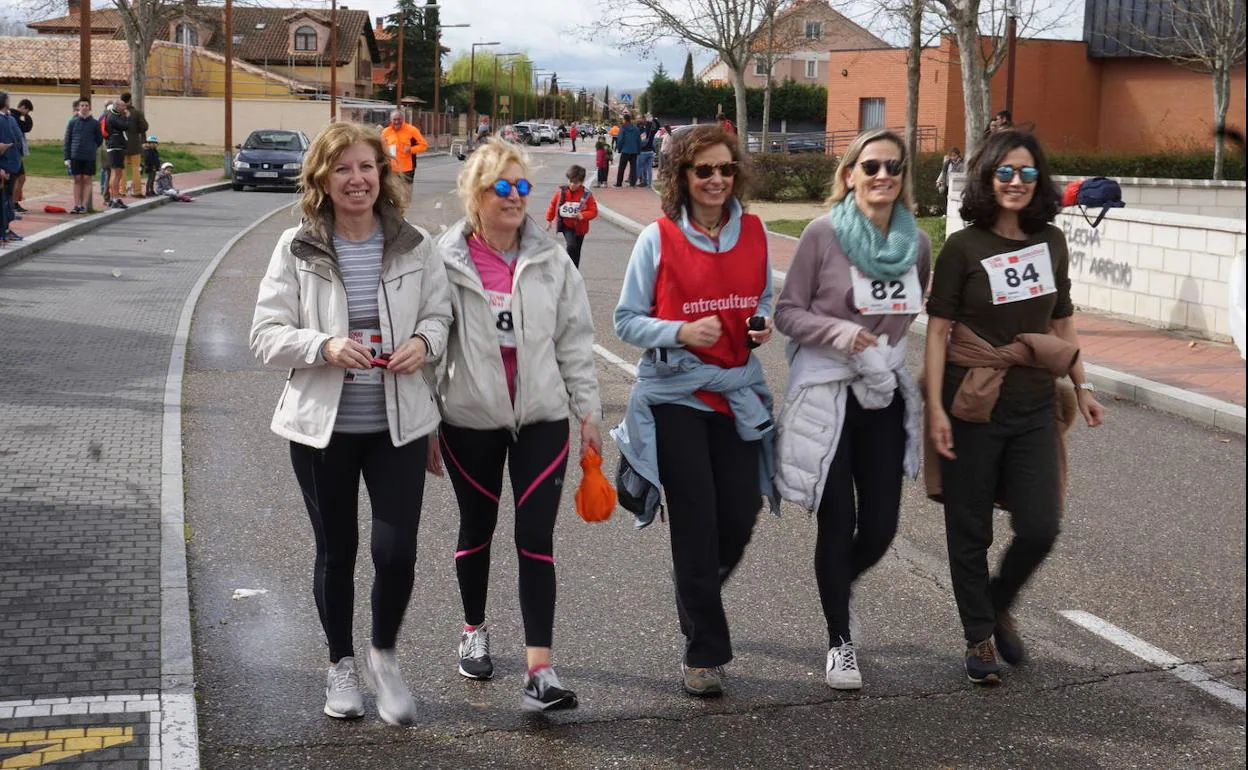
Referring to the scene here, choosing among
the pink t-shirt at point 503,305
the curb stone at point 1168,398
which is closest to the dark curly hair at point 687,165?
the pink t-shirt at point 503,305

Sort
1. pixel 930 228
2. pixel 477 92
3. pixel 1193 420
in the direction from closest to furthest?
pixel 1193 420 < pixel 930 228 < pixel 477 92

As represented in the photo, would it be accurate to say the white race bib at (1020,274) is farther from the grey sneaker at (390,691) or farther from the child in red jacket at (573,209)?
the child in red jacket at (573,209)

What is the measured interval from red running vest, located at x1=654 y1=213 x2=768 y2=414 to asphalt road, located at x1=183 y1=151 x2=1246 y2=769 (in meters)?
0.89

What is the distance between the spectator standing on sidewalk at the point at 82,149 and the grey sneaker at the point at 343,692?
66.0 ft

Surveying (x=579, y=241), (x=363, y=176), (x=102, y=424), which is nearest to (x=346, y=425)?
(x=363, y=176)

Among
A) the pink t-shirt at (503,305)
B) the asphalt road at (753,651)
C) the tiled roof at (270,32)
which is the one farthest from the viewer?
the tiled roof at (270,32)

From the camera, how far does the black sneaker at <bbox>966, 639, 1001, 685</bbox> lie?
4707mm

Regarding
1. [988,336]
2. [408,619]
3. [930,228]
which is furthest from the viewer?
[930,228]

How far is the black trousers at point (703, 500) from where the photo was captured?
4543 mm

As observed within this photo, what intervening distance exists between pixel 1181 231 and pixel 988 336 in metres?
9.47

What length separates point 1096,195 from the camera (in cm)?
1329

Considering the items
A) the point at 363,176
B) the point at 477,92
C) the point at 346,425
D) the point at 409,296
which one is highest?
the point at 477,92

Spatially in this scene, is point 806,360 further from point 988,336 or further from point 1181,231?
point 1181,231

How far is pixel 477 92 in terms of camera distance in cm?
13162
